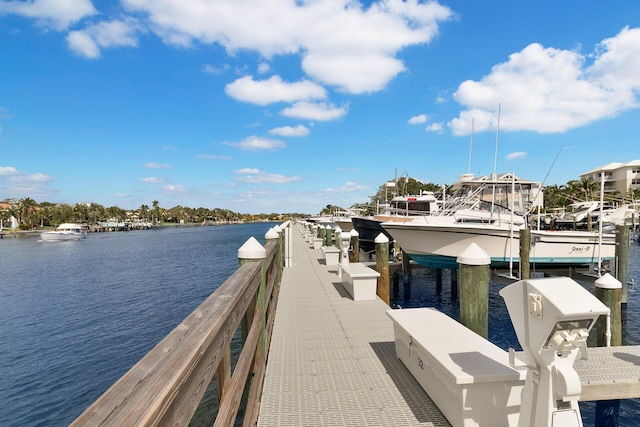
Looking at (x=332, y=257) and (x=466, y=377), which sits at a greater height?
(x=466, y=377)

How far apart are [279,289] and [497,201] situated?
41.3 feet

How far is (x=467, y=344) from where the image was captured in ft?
11.2

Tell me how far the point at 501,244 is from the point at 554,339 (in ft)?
46.5

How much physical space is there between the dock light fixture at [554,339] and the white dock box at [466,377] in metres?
0.55

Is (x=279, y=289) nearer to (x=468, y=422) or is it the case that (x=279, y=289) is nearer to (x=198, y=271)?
(x=468, y=422)

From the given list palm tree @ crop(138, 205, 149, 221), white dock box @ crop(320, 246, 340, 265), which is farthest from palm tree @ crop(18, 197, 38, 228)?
white dock box @ crop(320, 246, 340, 265)

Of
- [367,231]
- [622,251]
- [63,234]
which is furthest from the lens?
[63,234]

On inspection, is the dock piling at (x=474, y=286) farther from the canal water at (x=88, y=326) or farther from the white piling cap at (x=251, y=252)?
the canal water at (x=88, y=326)

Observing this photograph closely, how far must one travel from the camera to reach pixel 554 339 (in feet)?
6.73

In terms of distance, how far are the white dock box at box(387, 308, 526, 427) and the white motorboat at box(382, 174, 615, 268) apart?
1174 centimetres

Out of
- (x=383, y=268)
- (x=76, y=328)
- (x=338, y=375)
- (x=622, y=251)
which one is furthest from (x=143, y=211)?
(x=338, y=375)

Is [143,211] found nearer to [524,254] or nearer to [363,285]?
[524,254]

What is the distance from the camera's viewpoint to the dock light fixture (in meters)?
2.01

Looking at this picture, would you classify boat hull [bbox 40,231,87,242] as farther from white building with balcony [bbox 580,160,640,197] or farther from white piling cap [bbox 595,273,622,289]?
white building with balcony [bbox 580,160,640,197]
